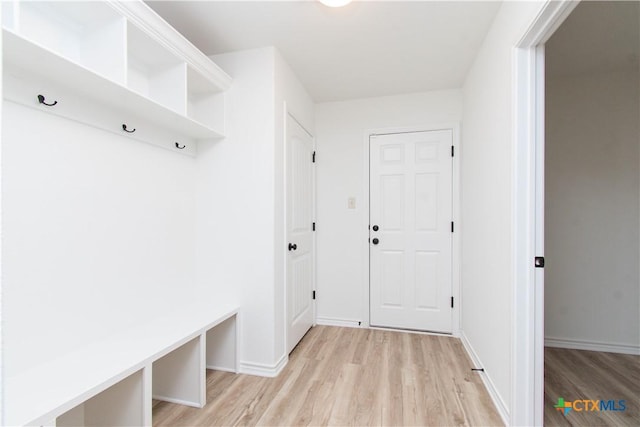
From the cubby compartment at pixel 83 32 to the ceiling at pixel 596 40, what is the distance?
2581 millimetres

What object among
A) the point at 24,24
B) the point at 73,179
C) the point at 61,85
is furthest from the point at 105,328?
the point at 24,24

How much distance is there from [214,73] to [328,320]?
249 centimetres

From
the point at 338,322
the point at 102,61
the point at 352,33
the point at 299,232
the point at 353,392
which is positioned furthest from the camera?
the point at 338,322

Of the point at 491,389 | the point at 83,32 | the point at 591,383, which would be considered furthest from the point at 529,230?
the point at 83,32

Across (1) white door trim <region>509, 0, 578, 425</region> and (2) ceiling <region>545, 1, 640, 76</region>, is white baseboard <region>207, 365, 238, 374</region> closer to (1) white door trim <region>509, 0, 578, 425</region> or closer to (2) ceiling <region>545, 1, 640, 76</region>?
(1) white door trim <region>509, 0, 578, 425</region>

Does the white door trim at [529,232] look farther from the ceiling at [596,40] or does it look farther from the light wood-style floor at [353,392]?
the ceiling at [596,40]

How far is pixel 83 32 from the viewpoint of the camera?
157 centimetres

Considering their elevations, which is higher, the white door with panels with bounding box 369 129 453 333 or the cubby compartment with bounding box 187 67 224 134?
the cubby compartment with bounding box 187 67 224 134

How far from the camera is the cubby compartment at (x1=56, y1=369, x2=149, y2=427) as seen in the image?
1503mm

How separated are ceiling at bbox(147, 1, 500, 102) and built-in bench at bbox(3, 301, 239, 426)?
Answer: 6.20 feet

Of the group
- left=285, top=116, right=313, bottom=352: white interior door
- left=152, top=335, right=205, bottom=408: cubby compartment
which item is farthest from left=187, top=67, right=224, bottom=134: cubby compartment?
left=152, top=335, right=205, bottom=408: cubby compartment

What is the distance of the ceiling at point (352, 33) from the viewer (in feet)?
6.11

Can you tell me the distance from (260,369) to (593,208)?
2957 millimetres

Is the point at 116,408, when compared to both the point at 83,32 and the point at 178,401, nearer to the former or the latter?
the point at 178,401
